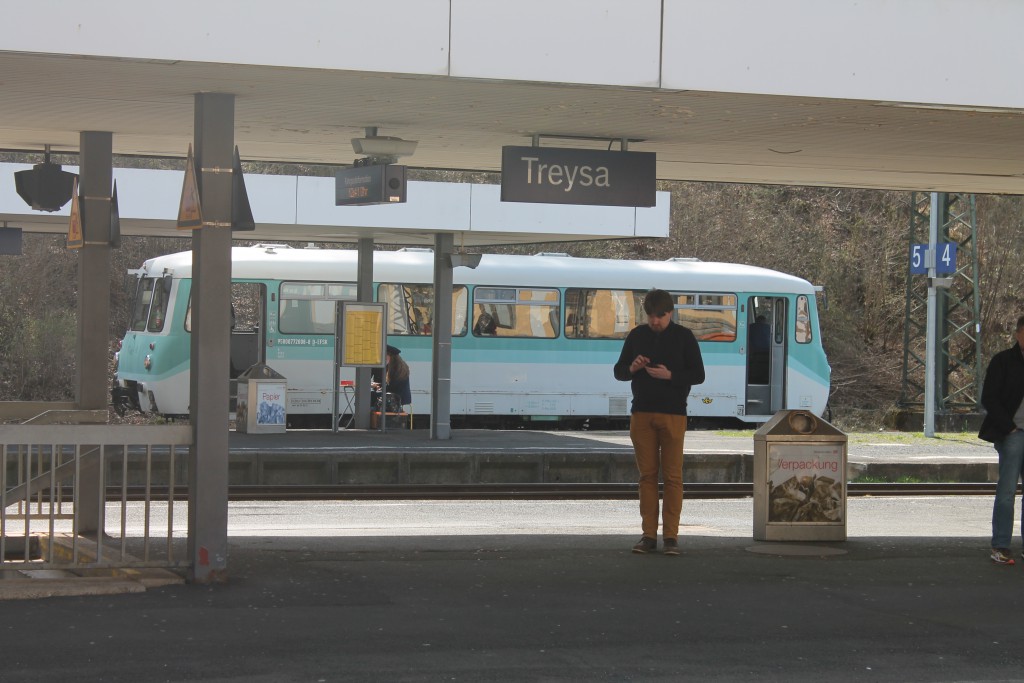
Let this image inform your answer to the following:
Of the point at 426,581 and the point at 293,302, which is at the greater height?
the point at 293,302

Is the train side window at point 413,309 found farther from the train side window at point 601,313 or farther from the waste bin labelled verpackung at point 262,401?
the waste bin labelled verpackung at point 262,401

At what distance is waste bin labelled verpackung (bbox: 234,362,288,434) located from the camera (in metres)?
19.5

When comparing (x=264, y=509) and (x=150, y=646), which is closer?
(x=150, y=646)

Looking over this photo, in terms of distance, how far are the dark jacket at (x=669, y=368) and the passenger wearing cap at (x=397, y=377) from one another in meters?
12.9

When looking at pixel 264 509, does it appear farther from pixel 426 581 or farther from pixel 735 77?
pixel 735 77

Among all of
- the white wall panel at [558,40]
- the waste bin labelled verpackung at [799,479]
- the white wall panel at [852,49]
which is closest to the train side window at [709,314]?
the waste bin labelled verpackung at [799,479]

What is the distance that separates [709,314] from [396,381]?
20.0 ft

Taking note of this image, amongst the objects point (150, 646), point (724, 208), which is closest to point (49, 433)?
point (150, 646)

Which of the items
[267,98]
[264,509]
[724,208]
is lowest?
[264,509]

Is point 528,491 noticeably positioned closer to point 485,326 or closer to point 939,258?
point 485,326

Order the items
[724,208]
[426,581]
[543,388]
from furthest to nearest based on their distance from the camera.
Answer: [724,208] → [543,388] → [426,581]

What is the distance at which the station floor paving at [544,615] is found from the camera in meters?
6.31

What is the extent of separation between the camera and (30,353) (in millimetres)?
→ 32469

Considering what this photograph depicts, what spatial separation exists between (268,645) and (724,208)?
1285 inches
